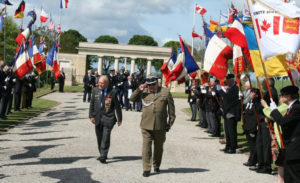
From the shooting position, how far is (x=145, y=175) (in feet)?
24.7

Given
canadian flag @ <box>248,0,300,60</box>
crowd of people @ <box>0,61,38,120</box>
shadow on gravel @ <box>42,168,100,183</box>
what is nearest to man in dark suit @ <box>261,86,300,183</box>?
canadian flag @ <box>248,0,300,60</box>

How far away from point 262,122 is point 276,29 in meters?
→ 2.60

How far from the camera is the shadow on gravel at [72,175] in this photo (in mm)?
6936

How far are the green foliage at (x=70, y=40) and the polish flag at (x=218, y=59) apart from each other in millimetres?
76176

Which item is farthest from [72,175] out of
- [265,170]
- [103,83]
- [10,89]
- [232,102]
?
[10,89]

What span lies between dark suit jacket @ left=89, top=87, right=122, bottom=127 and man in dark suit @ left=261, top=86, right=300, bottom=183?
4091mm

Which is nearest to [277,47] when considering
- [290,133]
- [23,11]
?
[290,133]

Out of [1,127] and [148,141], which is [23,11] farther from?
[148,141]

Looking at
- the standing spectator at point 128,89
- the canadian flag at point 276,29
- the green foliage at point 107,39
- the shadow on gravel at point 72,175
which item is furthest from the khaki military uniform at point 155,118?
the green foliage at point 107,39

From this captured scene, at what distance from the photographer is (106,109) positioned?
355 inches

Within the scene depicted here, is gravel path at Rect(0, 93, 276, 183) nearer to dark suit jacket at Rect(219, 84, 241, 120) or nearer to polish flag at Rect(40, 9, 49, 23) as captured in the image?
dark suit jacket at Rect(219, 84, 241, 120)

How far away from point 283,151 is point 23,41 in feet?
37.5

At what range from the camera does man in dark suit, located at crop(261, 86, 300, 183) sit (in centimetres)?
571

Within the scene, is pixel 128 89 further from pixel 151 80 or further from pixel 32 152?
pixel 151 80
